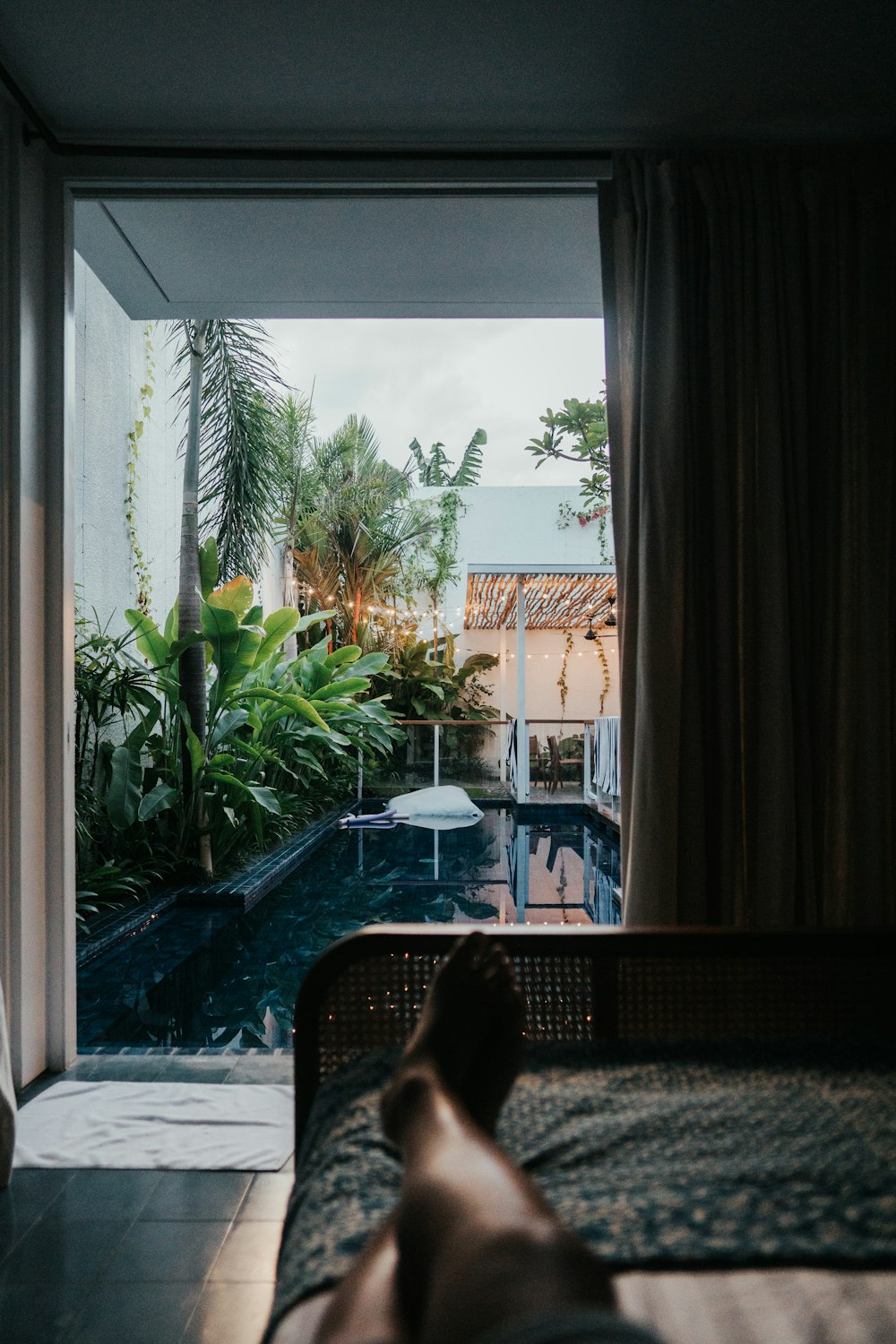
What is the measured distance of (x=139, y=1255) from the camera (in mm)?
1611

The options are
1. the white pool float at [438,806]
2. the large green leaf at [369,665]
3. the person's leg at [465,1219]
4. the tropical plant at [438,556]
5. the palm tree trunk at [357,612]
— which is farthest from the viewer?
the tropical plant at [438,556]

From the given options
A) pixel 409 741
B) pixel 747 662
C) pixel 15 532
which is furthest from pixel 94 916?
pixel 409 741

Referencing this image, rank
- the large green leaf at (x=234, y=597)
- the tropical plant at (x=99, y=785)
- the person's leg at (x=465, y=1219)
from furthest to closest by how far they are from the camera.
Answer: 1. the large green leaf at (x=234, y=597)
2. the tropical plant at (x=99, y=785)
3. the person's leg at (x=465, y=1219)

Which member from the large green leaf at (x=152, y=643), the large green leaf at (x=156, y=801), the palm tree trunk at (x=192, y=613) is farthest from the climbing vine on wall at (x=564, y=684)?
the large green leaf at (x=156, y=801)

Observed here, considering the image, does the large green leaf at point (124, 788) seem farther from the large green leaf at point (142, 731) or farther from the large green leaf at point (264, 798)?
the large green leaf at point (264, 798)

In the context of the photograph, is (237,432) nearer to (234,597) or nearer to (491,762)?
(234,597)

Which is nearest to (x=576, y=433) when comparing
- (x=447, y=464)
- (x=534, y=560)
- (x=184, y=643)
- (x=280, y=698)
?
(x=534, y=560)

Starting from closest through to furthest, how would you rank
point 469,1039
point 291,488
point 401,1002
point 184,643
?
point 469,1039 < point 401,1002 < point 184,643 < point 291,488

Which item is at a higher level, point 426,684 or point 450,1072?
point 426,684

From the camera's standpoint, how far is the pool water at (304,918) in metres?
3.08

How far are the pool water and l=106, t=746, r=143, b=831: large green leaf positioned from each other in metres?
0.57

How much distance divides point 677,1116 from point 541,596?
9.48 m

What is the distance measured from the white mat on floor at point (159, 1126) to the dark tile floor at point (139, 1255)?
0.16 ft

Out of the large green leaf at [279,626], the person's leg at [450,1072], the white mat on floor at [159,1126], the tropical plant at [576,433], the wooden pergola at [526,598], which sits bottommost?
the white mat on floor at [159,1126]
